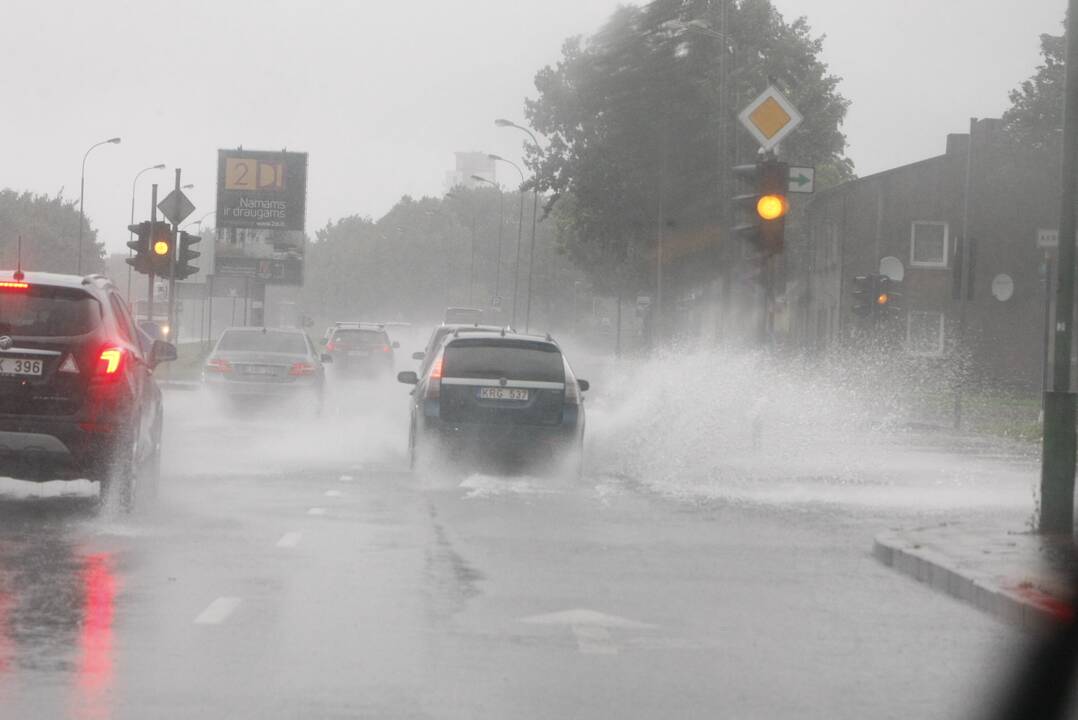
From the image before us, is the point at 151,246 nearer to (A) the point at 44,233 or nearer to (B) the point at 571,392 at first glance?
(B) the point at 571,392

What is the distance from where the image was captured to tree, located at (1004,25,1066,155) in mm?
77000

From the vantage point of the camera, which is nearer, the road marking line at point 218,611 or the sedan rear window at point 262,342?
the road marking line at point 218,611

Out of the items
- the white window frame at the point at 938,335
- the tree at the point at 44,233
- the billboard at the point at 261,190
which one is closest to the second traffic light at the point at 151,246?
the white window frame at the point at 938,335

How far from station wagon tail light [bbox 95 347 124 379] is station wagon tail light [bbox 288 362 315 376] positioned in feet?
55.9

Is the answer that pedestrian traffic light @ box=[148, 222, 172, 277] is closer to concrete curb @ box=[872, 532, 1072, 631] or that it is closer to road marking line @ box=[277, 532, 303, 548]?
road marking line @ box=[277, 532, 303, 548]

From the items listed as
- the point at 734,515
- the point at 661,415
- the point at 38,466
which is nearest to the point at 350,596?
the point at 38,466

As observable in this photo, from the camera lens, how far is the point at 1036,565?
11.9 m

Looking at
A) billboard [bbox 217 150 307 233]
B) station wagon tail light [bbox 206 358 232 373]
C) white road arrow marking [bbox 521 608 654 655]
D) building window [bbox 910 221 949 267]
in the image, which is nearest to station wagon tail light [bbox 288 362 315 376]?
station wagon tail light [bbox 206 358 232 373]

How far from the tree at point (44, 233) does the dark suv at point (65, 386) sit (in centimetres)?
10402

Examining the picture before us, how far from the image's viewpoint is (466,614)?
9789 millimetres

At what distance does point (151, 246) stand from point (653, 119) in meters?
25.8

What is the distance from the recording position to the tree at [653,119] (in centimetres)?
5244

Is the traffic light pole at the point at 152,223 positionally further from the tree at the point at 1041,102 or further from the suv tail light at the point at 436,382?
the tree at the point at 1041,102

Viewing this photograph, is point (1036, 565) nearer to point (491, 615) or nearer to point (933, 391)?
point (491, 615)
